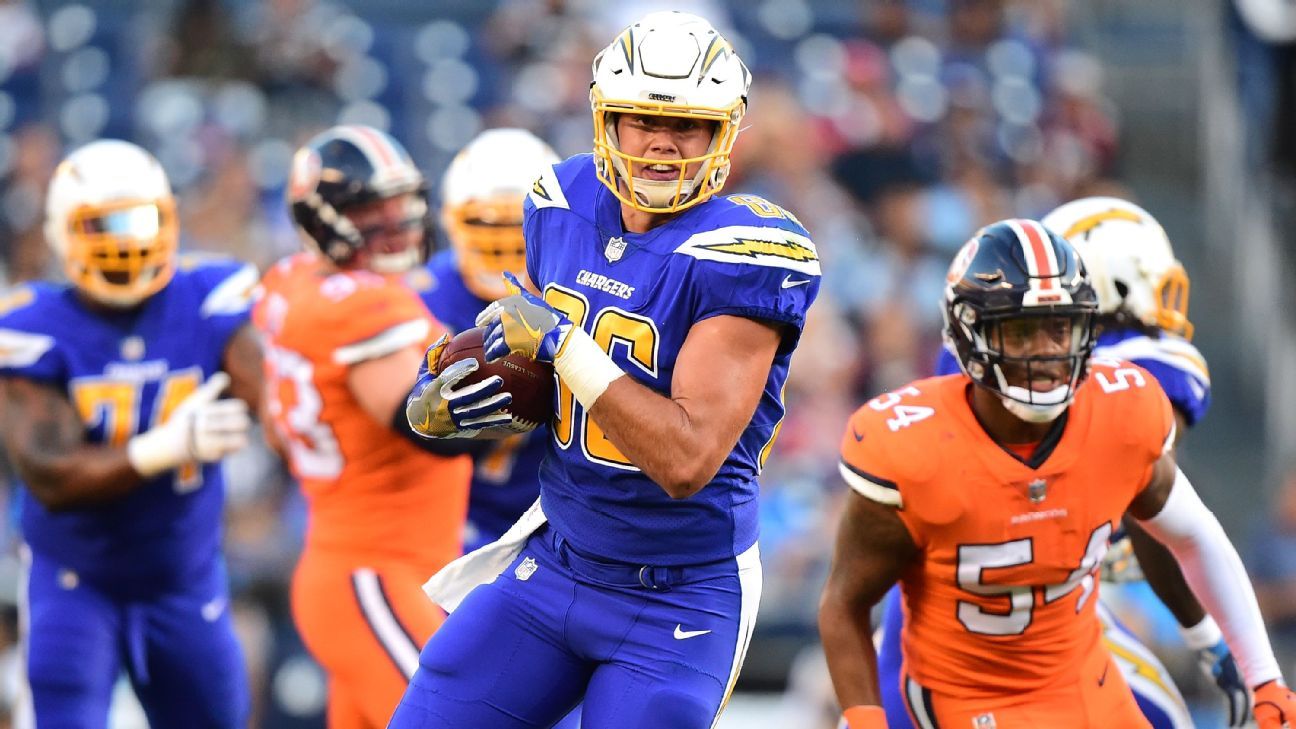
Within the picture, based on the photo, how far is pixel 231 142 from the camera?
10.7 m

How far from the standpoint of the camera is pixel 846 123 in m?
11.0

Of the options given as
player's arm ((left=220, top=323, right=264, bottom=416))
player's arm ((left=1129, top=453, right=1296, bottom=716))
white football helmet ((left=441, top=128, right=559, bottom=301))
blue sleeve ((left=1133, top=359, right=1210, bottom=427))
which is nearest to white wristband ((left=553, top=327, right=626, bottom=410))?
player's arm ((left=1129, top=453, right=1296, bottom=716))

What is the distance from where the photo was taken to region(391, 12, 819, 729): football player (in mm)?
3572

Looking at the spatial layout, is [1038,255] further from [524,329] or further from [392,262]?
[392,262]

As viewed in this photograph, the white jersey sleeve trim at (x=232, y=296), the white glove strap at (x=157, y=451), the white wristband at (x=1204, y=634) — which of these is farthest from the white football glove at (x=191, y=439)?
the white wristband at (x=1204, y=634)

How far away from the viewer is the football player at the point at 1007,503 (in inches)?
156

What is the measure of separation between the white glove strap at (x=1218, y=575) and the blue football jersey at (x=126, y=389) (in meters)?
2.94

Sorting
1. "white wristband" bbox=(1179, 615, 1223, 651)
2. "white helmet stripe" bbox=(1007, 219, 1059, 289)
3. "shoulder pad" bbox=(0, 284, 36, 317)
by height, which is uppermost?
"white helmet stripe" bbox=(1007, 219, 1059, 289)

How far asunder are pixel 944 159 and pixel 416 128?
10.8ft

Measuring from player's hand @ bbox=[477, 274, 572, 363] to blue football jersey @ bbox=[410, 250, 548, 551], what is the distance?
57.7 inches

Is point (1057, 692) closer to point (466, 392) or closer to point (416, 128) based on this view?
point (466, 392)

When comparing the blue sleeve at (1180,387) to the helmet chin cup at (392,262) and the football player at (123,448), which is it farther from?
the football player at (123,448)

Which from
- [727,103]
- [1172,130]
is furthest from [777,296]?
[1172,130]

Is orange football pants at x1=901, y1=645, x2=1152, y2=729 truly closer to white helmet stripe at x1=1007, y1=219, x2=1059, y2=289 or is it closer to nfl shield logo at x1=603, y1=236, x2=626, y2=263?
white helmet stripe at x1=1007, y1=219, x2=1059, y2=289
